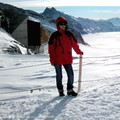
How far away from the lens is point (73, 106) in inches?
215

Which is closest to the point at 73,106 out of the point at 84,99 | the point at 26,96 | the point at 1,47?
the point at 84,99

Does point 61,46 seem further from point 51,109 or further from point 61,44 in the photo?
point 51,109

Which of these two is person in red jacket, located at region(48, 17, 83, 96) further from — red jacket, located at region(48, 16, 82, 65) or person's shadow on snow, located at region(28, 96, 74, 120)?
person's shadow on snow, located at region(28, 96, 74, 120)

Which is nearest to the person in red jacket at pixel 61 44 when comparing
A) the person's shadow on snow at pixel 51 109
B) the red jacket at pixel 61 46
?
the red jacket at pixel 61 46

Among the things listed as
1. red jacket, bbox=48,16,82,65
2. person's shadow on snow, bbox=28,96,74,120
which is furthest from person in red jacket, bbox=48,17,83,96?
person's shadow on snow, bbox=28,96,74,120

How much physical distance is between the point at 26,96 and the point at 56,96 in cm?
72

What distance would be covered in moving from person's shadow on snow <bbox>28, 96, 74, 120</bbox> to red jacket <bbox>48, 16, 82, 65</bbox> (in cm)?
86

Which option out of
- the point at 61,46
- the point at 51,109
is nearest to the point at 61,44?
the point at 61,46

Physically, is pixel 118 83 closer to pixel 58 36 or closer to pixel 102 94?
pixel 102 94

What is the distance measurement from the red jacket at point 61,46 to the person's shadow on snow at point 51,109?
858 mm

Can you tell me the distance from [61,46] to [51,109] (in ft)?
4.84

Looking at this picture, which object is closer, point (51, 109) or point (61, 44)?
point (51, 109)

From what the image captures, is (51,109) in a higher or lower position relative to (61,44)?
lower

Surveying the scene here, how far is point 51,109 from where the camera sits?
537cm
